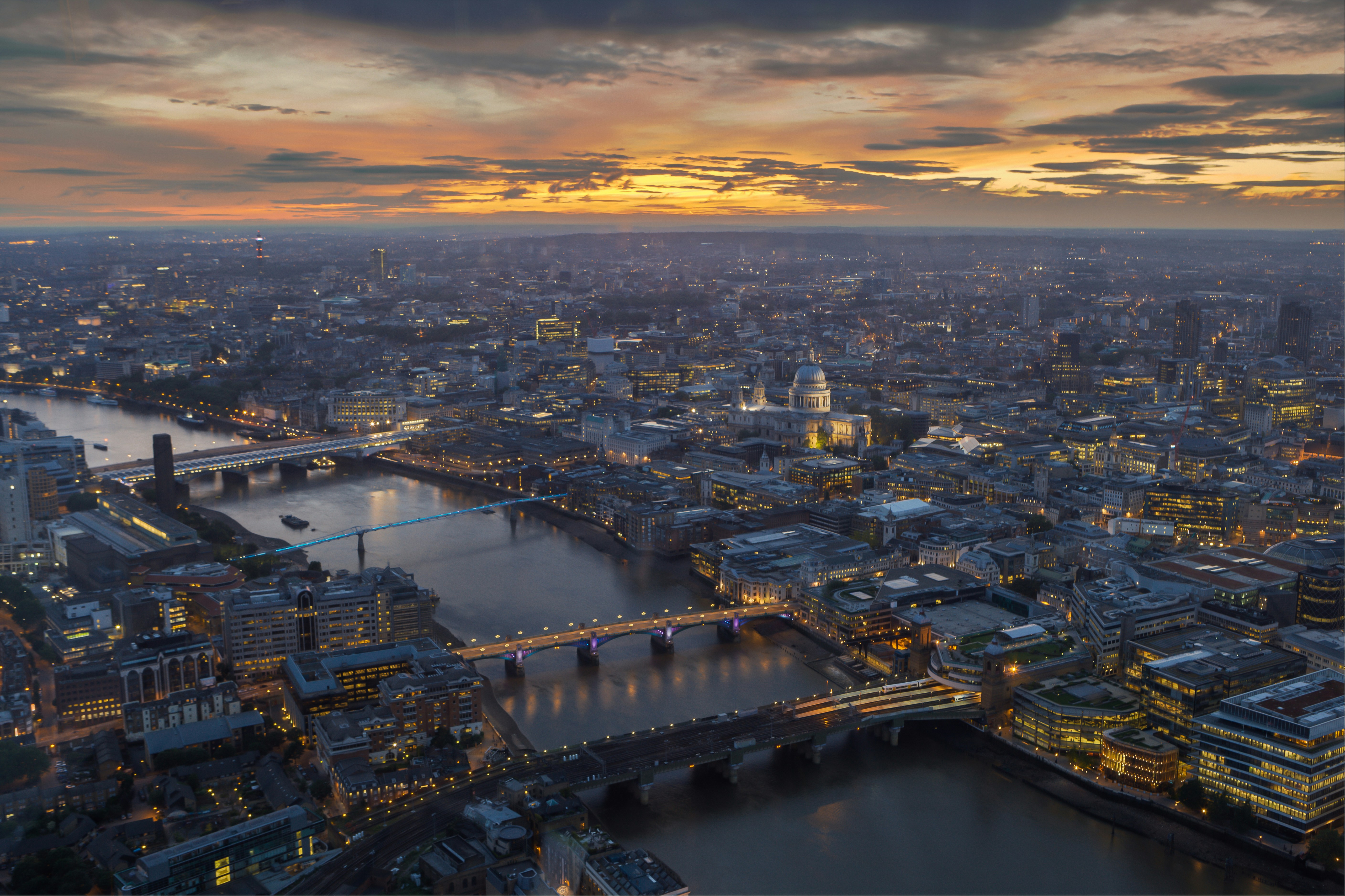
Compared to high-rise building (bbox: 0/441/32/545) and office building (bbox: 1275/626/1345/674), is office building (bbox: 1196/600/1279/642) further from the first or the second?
high-rise building (bbox: 0/441/32/545)

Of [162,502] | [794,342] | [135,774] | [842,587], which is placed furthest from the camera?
[794,342]

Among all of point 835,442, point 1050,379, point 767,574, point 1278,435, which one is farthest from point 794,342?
point 767,574

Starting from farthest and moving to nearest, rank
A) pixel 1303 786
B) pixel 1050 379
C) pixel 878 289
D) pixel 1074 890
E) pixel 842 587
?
pixel 878 289 → pixel 1050 379 → pixel 842 587 → pixel 1303 786 → pixel 1074 890

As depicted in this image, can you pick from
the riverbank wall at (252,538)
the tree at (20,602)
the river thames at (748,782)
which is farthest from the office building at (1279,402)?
the tree at (20,602)

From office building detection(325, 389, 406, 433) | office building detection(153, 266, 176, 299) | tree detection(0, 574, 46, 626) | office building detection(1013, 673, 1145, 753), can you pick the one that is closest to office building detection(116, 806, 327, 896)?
tree detection(0, 574, 46, 626)

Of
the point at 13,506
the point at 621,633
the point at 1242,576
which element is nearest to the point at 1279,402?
the point at 1242,576

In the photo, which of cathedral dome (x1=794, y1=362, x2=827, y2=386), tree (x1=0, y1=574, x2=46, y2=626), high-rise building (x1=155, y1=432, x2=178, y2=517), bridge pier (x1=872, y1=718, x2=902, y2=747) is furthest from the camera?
cathedral dome (x1=794, y1=362, x2=827, y2=386)

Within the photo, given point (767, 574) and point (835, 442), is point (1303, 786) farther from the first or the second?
point (835, 442)
